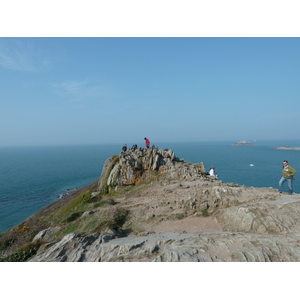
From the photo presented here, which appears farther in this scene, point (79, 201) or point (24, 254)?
point (79, 201)

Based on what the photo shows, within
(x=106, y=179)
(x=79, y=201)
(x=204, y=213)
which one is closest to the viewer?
(x=204, y=213)

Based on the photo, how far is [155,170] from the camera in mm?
26844

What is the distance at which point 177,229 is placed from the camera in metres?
13.1

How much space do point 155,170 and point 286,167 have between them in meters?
16.3

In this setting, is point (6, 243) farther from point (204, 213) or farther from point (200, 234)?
point (204, 213)

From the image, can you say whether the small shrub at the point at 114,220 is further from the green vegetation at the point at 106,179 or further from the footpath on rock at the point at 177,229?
the green vegetation at the point at 106,179

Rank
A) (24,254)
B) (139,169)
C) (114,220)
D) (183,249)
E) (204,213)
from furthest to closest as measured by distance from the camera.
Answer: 1. (139,169)
2. (204,213)
3. (114,220)
4. (24,254)
5. (183,249)

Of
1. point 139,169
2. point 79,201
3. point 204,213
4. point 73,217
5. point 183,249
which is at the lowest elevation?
point 79,201

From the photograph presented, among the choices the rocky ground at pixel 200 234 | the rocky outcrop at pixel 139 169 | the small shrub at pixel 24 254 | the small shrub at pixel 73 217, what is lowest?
the small shrub at pixel 73 217

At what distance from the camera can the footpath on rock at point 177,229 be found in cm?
882

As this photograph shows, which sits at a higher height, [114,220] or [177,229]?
[114,220]

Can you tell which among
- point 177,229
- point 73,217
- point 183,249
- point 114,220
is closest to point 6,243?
point 73,217

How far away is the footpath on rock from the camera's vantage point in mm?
8820

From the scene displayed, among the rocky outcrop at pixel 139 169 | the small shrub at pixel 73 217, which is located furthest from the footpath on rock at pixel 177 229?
the rocky outcrop at pixel 139 169
